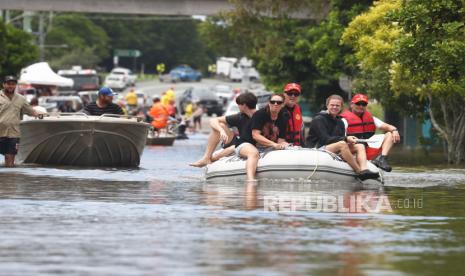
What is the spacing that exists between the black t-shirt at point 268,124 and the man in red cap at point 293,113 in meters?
0.10

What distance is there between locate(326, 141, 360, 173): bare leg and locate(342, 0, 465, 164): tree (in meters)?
6.08

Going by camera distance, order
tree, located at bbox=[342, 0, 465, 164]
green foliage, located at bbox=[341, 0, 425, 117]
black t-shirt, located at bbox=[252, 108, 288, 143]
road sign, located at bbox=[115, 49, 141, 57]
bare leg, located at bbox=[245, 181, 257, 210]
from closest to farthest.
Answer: bare leg, located at bbox=[245, 181, 257, 210] → black t-shirt, located at bbox=[252, 108, 288, 143] → tree, located at bbox=[342, 0, 465, 164] → green foliage, located at bbox=[341, 0, 425, 117] → road sign, located at bbox=[115, 49, 141, 57]

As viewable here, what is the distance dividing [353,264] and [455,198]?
28.5 feet

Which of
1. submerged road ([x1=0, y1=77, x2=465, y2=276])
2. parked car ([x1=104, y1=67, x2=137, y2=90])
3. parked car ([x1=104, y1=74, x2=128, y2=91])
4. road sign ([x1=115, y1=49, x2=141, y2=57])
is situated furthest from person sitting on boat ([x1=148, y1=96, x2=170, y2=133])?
road sign ([x1=115, y1=49, x2=141, y2=57])

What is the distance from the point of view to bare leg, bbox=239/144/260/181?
21.4 meters

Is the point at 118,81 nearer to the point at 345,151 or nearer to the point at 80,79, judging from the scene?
the point at 80,79

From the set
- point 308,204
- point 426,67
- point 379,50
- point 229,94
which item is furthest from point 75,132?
point 229,94

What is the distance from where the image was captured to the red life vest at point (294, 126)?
21984mm

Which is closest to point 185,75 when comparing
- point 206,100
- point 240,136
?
point 206,100

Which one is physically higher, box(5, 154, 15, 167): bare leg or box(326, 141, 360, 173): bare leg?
box(326, 141, 360, 173): bare leg

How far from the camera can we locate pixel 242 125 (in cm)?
2238

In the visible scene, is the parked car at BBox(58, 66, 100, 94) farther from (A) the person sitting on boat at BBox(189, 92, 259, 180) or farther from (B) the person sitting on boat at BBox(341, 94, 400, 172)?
(B) the person sitting on boat at BBox(341, 94, 400, 172)

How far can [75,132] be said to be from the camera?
91.7 ft

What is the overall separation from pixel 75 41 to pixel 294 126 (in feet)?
401
